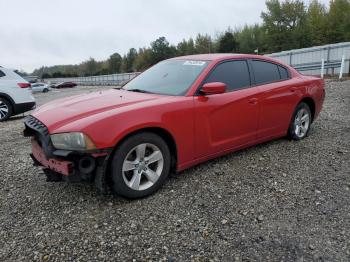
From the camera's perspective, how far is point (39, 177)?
4.10 m

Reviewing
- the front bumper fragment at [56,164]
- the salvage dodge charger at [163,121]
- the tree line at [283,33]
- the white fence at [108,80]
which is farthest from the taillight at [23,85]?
the tree line at [283,33]

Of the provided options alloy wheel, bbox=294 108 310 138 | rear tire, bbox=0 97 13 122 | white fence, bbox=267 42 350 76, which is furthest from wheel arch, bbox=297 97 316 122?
white fence, bbox=267 42 350 76

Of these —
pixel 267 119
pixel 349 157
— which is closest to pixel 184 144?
pixel 267 119

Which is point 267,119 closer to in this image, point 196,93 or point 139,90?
point 196,93

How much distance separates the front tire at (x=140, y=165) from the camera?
3139 millimetres

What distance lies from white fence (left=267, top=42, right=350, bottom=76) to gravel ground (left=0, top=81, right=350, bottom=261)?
11.9 m

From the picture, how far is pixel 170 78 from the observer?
418 cm

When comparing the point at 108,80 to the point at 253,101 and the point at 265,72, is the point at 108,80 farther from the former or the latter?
the point at 253,101

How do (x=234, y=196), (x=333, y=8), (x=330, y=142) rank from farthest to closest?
(x=333, y=8)
(x=330, y=142)
(x=234, y=196)

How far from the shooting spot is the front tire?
3139mm

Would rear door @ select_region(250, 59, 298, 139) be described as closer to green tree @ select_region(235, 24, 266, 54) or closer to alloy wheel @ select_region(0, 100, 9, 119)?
alloy wheel @ select_region(0, 100, 9, 119)

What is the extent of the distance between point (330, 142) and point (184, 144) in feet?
9.46

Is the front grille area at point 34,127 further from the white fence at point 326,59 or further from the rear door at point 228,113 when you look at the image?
the white fence at point 326,59

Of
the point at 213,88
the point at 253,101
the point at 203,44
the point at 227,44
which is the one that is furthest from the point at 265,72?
the point at 203,44
